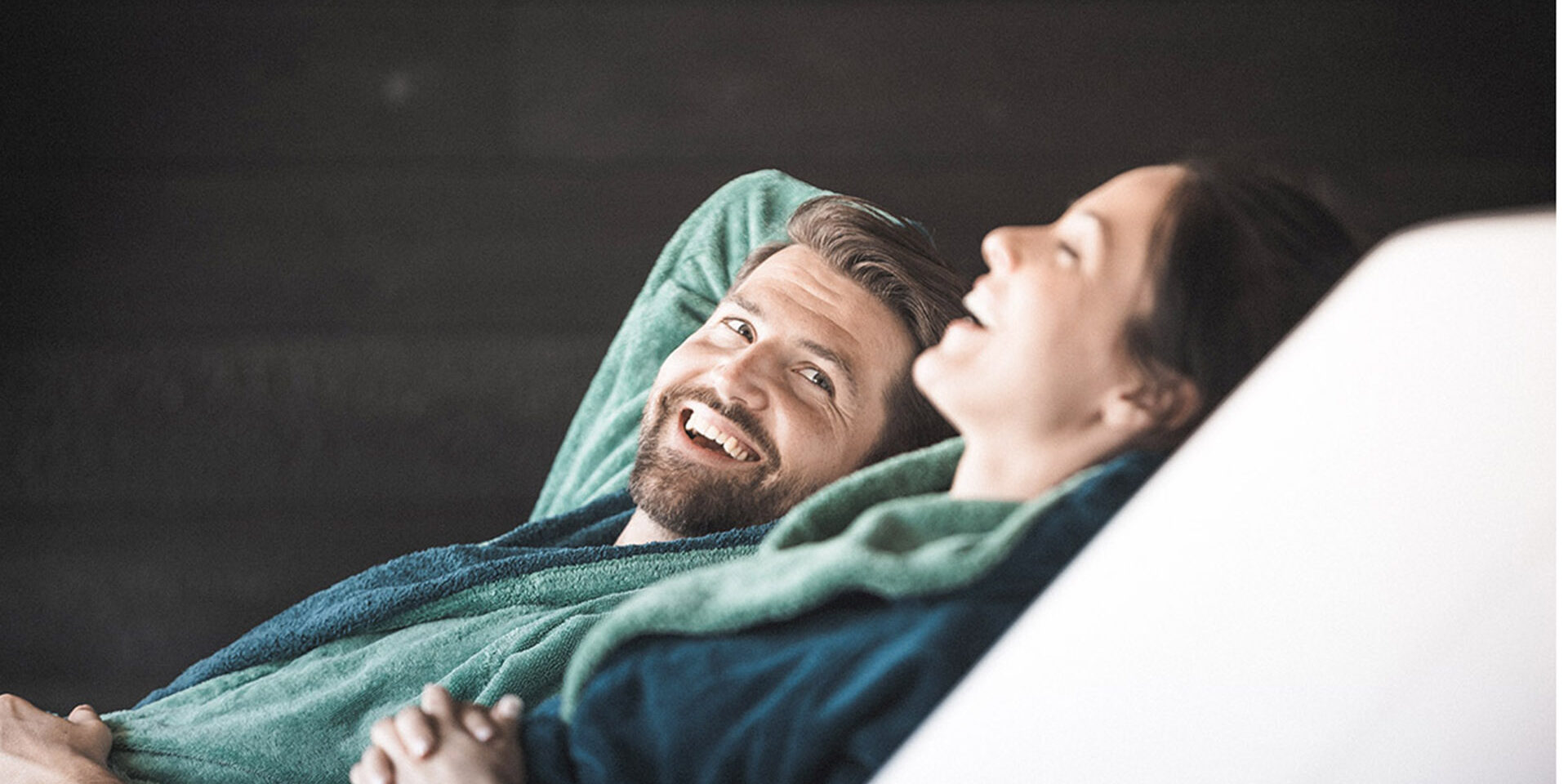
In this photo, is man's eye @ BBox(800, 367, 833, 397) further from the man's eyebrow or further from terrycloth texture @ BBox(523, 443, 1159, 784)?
terrycloth texture @ BBox(523, 443, 1159, 784)

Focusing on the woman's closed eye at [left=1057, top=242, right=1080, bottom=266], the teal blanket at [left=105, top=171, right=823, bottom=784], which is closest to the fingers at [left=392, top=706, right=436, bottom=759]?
the teal blanket at [left=105, top=171, right=823, bottom=784]

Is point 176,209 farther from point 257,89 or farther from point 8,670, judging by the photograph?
point 8,670

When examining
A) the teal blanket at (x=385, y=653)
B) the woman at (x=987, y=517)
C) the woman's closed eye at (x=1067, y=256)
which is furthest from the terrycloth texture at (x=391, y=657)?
the woman's closed eye at (x=1067, y=256)

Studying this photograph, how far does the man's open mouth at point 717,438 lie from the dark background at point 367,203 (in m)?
0.28

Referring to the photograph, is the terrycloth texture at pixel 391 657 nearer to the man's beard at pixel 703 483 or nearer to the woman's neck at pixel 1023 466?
the man's beard at pixel 703 483

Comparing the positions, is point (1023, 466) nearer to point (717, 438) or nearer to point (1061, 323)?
point (1061, 323)

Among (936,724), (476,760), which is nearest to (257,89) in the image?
(476,760)

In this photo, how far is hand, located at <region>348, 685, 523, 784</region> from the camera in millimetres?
497

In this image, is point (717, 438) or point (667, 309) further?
point (667, 309)

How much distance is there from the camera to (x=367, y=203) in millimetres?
951

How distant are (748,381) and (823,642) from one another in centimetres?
26

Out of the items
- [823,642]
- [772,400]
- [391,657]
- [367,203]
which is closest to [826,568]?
[823,642]

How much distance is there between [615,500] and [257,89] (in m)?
0.46

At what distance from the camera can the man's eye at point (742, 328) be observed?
0.73 metres
